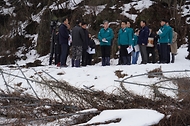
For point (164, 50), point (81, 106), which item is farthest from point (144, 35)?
point (81, 106)

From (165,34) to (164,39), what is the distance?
7.7 inches

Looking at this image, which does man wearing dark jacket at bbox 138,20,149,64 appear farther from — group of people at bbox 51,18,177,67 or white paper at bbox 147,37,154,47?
white paper at bbox 147,37,154,47

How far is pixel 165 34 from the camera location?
356 inches

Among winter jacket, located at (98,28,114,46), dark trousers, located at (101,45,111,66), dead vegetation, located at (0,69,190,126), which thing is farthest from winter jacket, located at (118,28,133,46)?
dead vegetation, located at (0,69,190,126)

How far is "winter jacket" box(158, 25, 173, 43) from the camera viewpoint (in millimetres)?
9012

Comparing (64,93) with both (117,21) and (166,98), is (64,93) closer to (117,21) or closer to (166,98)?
(166,98)

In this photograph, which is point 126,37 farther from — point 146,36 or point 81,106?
point 81,106

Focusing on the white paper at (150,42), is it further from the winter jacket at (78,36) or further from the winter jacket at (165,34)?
the winter jacket at (78,36)

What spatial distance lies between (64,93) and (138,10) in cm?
1192

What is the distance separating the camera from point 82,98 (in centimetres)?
470

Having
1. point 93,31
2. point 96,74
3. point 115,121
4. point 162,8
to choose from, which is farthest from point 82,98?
point 162,8

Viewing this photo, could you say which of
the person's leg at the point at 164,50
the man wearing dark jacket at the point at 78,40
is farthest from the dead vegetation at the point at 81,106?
the person's leg at the point at 164,50

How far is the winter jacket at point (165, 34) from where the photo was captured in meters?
9.01

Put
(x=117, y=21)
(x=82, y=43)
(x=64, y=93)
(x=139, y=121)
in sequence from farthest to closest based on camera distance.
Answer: (x=117, y=21)
(x=82, y=43)
(x=64, y=93)
(x=139, y=121)
